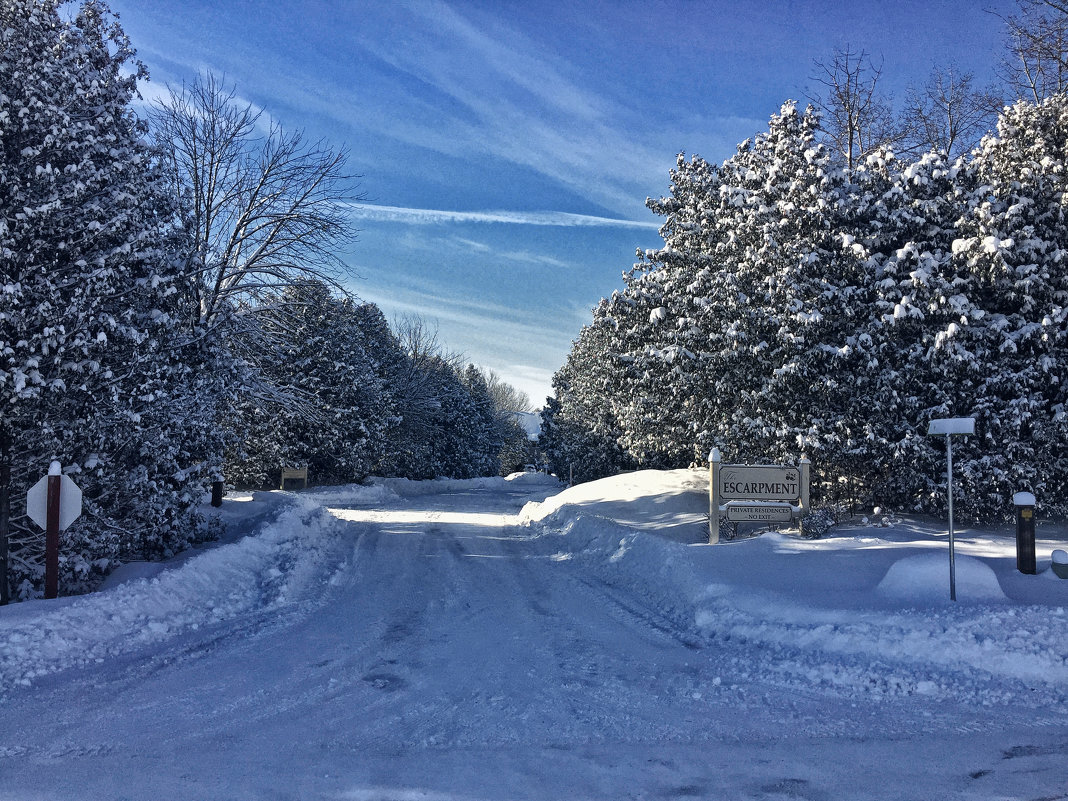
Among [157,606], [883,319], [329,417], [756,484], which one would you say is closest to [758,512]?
[756,484]

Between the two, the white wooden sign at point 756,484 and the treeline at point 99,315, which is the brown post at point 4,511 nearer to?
the treeline at point 99,315

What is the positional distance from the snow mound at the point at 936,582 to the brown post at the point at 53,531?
9715 mm

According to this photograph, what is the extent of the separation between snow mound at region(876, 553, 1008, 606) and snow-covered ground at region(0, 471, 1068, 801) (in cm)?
3

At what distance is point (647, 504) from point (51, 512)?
13738 millimetres

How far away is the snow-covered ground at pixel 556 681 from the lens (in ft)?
14.6

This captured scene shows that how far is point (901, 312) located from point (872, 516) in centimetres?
445

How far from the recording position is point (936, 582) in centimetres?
874

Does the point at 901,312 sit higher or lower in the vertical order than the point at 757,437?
higher

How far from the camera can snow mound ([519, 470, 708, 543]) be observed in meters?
16.5

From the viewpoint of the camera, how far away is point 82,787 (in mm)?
4168

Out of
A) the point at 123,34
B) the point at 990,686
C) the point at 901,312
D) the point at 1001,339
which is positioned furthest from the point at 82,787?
the point at 1001,339

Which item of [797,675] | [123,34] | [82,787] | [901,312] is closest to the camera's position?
[82,787]

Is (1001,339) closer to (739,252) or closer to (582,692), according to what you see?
(739,252)

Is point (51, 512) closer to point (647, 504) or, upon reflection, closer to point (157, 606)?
point (157, 606)
